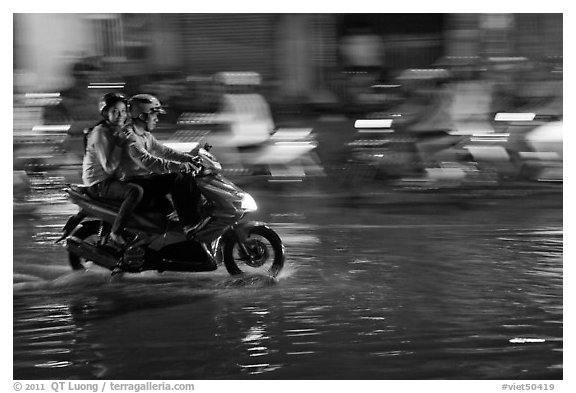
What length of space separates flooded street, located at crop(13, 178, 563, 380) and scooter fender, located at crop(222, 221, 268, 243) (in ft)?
1.13

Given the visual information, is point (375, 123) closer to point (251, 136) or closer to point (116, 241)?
point (251, 136)

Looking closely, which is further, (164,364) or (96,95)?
(96,95)

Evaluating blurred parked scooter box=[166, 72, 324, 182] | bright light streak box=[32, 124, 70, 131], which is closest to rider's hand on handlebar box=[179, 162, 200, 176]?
blurred parked scooter box=[166, 72, 324, 182]

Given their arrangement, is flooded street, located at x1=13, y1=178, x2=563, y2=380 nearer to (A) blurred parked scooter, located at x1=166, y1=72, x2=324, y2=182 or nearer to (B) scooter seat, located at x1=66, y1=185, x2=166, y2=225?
(B) scooter seat, located at x1=66, y1=185, x2=166, y2=225

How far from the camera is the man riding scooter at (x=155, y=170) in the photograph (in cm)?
680

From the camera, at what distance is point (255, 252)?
275 inches

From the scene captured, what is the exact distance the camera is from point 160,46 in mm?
10242

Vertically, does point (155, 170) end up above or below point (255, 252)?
above

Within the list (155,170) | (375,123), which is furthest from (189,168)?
(375,123)

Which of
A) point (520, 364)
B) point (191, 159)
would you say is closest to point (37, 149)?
point (191, 159)

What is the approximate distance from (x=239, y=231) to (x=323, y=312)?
41.4 inches
